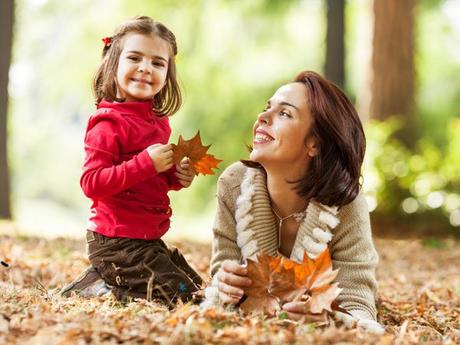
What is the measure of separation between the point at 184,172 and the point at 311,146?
61 centimetres

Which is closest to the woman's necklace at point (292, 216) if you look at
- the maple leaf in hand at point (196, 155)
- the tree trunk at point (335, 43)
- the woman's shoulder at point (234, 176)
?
the woman's shoulder at point (234, 176)

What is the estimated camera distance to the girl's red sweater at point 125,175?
123 inches

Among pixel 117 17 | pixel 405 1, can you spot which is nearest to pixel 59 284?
pixel 405 1

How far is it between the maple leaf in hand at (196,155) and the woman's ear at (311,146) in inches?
16.8

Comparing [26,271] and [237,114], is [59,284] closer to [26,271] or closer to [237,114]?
[26,271]

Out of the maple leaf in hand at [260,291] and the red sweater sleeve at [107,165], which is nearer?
the maple leaf in hand at [260,291]

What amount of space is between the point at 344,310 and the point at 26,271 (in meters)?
2.14

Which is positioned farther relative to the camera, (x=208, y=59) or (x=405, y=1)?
(x=208, y=59)

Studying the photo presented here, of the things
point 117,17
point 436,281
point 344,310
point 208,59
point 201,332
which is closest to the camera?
point 201,332

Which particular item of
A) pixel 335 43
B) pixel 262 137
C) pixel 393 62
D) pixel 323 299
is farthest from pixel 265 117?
pixel 335 43

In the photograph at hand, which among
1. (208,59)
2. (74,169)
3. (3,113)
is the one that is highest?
(208,59)

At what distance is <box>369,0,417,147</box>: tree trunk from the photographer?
9344 mm

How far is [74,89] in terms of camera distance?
15438 millimetres

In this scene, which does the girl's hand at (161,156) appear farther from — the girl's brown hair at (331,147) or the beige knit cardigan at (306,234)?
the girl's brown hair at (331,147)
